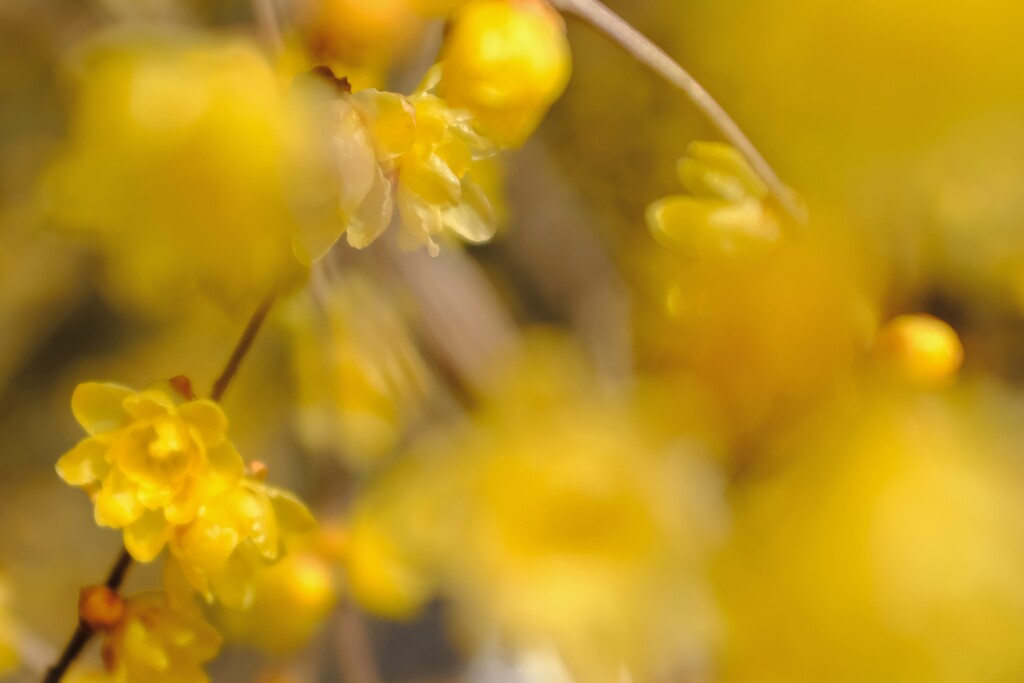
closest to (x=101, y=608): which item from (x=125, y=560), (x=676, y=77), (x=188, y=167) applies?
(x=125, y=560)

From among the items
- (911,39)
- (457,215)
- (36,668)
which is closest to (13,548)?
(36,668)

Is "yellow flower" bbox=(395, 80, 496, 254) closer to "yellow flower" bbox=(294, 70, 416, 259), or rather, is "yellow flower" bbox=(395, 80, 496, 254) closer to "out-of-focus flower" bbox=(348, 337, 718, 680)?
"yellow flower" bbox=(294, 70, 416, 259)

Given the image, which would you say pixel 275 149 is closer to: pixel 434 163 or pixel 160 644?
pixel 434 163

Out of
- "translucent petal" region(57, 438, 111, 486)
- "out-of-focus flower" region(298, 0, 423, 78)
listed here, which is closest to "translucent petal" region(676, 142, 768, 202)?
"out-of-focus flower" region(298, 0, 423, 78)

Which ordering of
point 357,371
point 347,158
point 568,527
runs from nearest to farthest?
point 347,158
point 568,527
point 357,371

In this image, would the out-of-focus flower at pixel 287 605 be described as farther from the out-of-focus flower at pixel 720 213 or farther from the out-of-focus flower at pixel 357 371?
the out-of-focus flower at pixel 720 213
